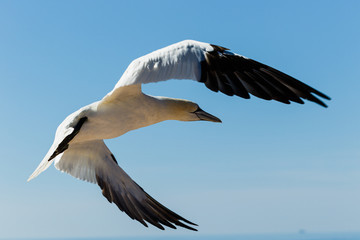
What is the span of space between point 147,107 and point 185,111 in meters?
0.68

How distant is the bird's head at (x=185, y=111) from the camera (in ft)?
21.0

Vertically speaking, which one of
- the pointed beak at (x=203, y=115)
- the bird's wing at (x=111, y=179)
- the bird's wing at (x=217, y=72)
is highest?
the pointed beak at (x=203, y=115)

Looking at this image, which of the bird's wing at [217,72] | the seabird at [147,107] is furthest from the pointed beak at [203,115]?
the bird's wing at [217,72]

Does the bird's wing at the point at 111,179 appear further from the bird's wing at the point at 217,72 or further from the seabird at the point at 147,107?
the bird's wing at the point at 217,72

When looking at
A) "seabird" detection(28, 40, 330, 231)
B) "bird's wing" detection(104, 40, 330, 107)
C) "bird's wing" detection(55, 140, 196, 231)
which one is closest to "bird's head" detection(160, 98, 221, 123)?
"seabird" detection(28, 40, 330, 231)

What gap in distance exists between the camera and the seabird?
484 centimetres

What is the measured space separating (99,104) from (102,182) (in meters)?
1.95

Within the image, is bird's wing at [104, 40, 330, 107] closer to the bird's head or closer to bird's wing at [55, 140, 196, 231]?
the bird's head

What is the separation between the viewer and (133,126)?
241 inches

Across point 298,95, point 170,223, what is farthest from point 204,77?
point 170,223

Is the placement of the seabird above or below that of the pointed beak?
below

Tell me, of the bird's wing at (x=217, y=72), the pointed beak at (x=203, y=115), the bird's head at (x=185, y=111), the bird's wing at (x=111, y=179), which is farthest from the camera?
the bird's wing at (x=111, y=179)

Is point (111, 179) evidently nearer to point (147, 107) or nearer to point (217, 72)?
point (147, 107)

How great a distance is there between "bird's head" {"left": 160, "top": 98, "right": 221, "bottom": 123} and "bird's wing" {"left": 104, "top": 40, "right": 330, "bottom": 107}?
1.28m
